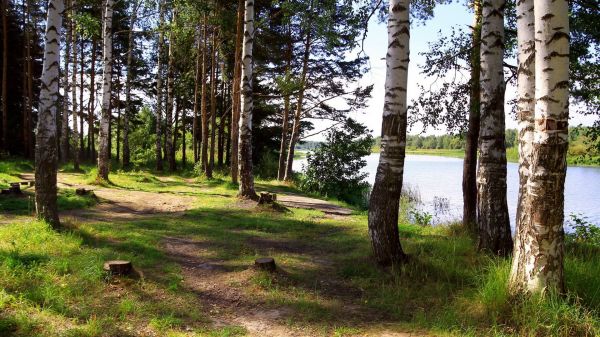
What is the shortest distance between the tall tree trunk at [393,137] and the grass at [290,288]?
424 mm

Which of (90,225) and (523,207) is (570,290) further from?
(90,225)

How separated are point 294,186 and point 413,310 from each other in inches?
Answer: 606

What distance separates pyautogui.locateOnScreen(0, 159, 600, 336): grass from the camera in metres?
3.68

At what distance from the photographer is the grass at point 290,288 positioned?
12.1 feet

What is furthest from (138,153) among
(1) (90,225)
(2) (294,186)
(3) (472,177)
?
(3) (472,177)

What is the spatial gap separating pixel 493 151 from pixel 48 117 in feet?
22.6

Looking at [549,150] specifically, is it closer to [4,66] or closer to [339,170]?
[339,170]

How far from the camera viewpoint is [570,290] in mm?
3820

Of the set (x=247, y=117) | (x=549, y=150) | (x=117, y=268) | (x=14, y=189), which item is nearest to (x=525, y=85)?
(x=549, y=150)

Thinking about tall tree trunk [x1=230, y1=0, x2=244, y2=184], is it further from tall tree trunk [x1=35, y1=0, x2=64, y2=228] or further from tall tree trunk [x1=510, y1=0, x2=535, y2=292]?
tall tree trunk [x1=510, y1=0, x2=535, y2=292]

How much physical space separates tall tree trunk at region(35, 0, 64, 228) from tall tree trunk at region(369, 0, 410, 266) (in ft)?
17.4

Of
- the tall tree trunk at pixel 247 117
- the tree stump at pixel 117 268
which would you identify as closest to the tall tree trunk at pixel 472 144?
the tall tree trunk at pixel 247 117

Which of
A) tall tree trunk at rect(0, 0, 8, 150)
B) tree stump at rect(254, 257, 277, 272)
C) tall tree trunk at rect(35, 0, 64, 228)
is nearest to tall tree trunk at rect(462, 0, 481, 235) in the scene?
tree stump at rect(254, 257, 277, 272)

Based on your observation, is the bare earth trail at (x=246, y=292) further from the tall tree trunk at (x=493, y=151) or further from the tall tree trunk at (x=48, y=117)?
the tall tree trunk at (x=493, y=151)
